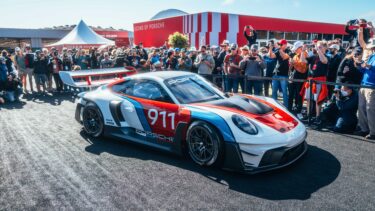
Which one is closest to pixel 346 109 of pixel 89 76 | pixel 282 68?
pixel 282 68

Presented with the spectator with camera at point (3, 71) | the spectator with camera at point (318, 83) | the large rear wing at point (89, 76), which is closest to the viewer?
the spectator with camera at point (318, 83)

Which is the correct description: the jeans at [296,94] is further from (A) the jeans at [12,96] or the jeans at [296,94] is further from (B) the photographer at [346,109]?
(A) the jeans at [12,96]

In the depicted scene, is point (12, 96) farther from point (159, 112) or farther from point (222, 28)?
point (222, 28)

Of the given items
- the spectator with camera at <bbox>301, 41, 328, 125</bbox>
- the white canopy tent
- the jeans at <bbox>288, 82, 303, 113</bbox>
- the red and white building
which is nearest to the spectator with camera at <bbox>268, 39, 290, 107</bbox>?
the jeans at <bbox>288, 82, 303, 113</bbox>

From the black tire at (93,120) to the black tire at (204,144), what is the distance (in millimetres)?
2056

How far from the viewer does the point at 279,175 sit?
4.03 m

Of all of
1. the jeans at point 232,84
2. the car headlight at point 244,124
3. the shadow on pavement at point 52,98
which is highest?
the jeans at point 232,84

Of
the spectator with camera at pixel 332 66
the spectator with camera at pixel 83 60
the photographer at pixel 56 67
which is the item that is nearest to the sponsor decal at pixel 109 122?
the spectator with camera at pixel 332 66

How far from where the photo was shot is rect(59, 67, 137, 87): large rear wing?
8.45 meters

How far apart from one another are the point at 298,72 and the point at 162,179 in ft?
16.1

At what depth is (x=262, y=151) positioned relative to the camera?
12.6 feet

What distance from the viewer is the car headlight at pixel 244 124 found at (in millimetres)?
4020

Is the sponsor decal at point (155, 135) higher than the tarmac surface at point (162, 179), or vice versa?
the sponsor decal at point (155, 135)

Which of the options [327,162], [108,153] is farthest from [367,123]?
[108,153]
